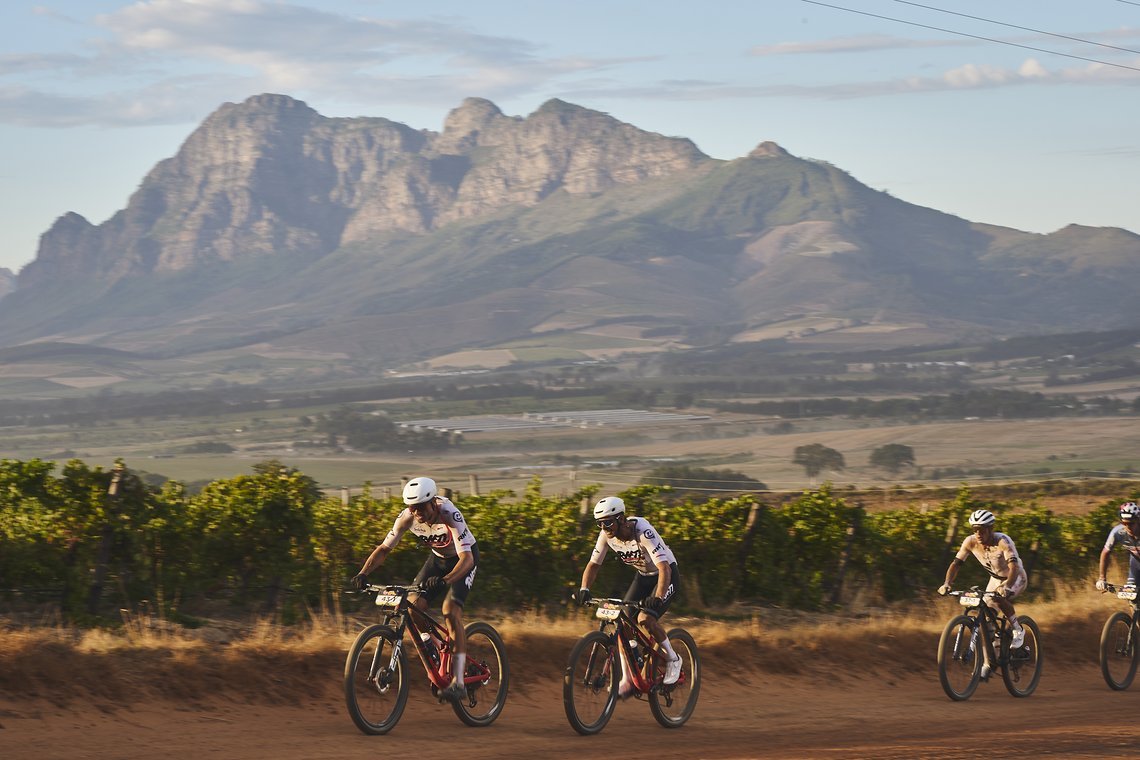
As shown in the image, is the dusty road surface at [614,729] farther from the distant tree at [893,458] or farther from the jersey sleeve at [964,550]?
the distant tree at [893,458]

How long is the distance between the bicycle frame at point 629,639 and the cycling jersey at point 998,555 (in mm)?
4270

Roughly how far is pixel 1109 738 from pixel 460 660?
244 inches

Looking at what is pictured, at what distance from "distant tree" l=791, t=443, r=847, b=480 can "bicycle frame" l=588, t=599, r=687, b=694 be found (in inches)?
4101

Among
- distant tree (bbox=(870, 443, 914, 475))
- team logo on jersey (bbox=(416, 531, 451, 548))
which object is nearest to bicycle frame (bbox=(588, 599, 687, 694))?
team logo on jersey (bbox=(416, 531, 451, 548))

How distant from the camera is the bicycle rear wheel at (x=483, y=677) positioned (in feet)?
40.4

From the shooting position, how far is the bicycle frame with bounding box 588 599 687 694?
491 inches

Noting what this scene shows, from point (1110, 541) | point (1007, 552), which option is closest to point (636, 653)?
point (1007, 552)

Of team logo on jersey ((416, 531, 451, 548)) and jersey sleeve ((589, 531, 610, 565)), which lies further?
jersey sleeve ((589, 531, 610, 565))

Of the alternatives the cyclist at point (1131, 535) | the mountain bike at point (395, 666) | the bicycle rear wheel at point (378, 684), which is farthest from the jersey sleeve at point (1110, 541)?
the bicycle rear wheel at point (378, 684)

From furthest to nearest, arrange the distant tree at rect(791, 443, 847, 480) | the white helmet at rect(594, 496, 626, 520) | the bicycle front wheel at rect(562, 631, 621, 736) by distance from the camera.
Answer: the distant tree at rect(791, 443, 847, 480)
the white helmet at rect(594, 496, 626, 520)
the bicycle front wheel at rect(562, 631, 621, 736)

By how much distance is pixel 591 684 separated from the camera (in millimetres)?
12383

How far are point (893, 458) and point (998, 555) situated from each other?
4420 inches

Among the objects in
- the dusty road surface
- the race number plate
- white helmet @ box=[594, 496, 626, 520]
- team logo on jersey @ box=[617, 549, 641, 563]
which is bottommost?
the dusty road surface

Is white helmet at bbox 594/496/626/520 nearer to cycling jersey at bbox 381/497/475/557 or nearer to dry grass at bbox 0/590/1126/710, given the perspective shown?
cycling jersey at bbox 381/497/475/557
